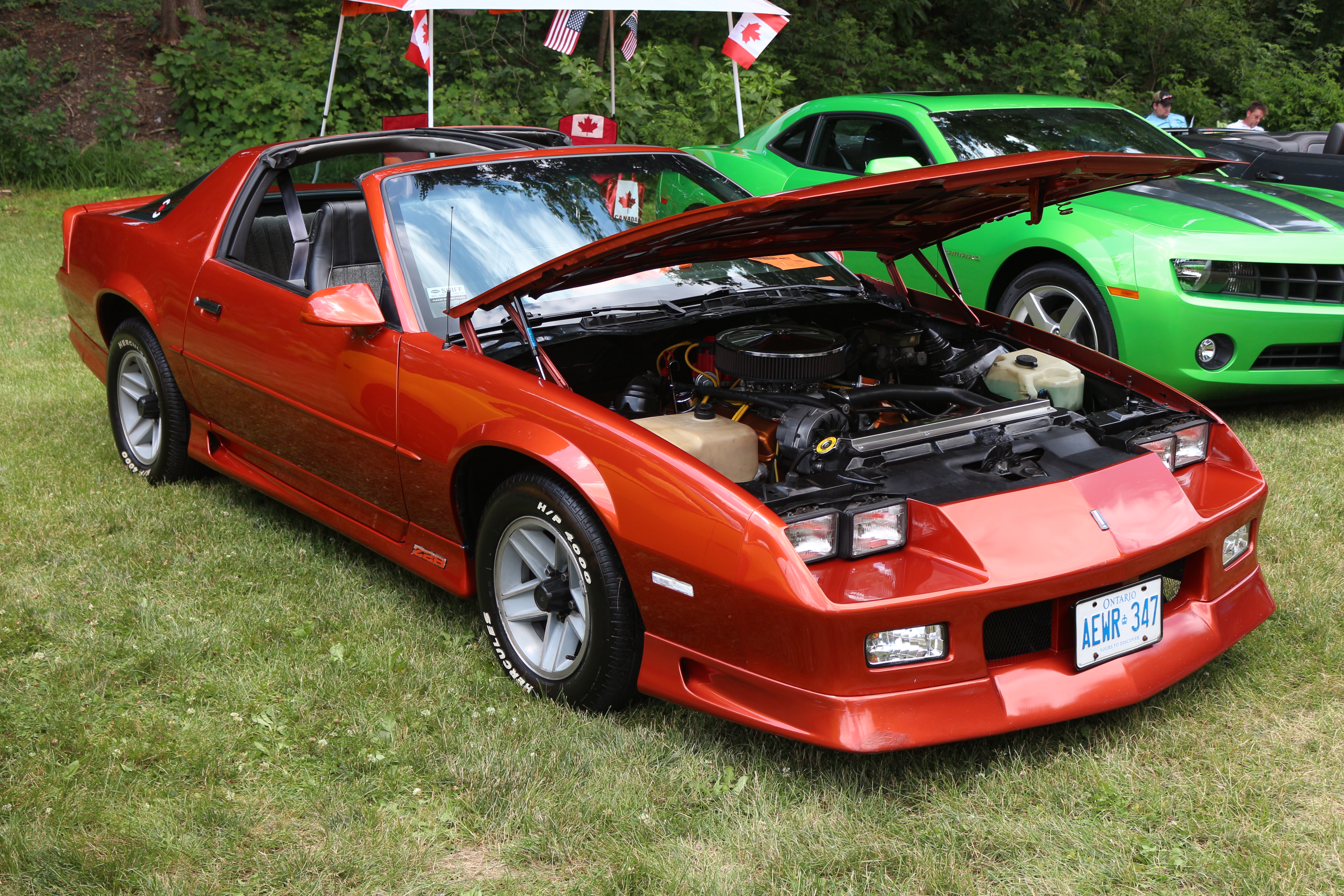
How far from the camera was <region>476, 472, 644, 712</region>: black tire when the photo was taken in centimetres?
279

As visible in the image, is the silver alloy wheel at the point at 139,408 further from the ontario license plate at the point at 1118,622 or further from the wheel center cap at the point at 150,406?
the ontario license plate at the point at 1118,622

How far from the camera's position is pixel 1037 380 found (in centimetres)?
342

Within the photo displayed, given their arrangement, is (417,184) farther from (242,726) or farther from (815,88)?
(815,88)

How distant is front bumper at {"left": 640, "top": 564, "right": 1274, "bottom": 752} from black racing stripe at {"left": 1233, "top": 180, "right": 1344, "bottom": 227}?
358 cm

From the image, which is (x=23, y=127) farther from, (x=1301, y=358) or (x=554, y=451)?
(x=1301, y=358)

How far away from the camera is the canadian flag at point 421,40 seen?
9.66 metres

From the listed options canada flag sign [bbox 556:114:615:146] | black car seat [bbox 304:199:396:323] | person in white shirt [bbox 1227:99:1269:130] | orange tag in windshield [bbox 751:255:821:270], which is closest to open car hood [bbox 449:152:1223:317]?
orange tag in windshield [bbox 751:255:821:270]

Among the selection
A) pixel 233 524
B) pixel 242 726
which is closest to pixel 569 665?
pixel 242 726

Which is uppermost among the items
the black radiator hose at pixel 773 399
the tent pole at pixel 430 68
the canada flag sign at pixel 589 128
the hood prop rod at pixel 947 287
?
the tent pole at pixel 430 68

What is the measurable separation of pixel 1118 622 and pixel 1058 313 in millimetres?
3254

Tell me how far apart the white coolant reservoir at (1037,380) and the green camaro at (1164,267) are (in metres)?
1.63

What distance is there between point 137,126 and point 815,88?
347 inches

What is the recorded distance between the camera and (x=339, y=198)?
4.82 metres

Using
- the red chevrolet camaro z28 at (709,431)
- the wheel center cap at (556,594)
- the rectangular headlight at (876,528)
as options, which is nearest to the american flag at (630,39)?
the red chevrolet camaro z28 at (709,431)
